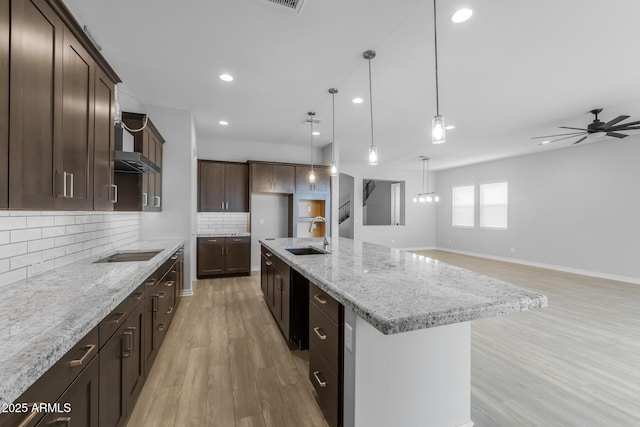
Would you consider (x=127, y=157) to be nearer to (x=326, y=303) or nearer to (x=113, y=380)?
(x=113, y=380)

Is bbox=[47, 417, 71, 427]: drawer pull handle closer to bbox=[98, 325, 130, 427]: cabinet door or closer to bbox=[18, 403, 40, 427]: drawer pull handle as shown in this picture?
bbox=[18, 403, 40, 427]: drawer pull handle

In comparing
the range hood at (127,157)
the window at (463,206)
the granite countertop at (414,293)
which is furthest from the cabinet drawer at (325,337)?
the window at (463,206)

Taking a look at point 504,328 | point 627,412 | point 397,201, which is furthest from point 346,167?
point 627,412

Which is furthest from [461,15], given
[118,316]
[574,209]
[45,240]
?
[574,209]

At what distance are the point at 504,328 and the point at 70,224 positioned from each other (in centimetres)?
448

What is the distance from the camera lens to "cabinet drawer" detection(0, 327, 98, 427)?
2.53 ft

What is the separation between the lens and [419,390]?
152cm

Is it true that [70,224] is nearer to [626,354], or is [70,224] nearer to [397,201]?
[626,354]

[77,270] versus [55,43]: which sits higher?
[55,43]

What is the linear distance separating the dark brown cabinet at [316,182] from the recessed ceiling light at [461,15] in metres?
4.20

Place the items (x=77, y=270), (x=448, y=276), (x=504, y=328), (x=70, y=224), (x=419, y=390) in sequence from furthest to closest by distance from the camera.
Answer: (x=504, y=328)
(x=70, y=224)
(x=77, y=270)
(x=448, y=276)
(x=419, y=390)

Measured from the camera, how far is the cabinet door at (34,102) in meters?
1.10

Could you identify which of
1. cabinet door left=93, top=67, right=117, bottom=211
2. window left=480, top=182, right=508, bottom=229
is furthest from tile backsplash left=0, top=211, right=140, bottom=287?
window left=480, top=182, right=508, bottom=229

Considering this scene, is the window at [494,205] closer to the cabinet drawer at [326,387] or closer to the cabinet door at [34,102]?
the cabinet drawer at [326,387]
